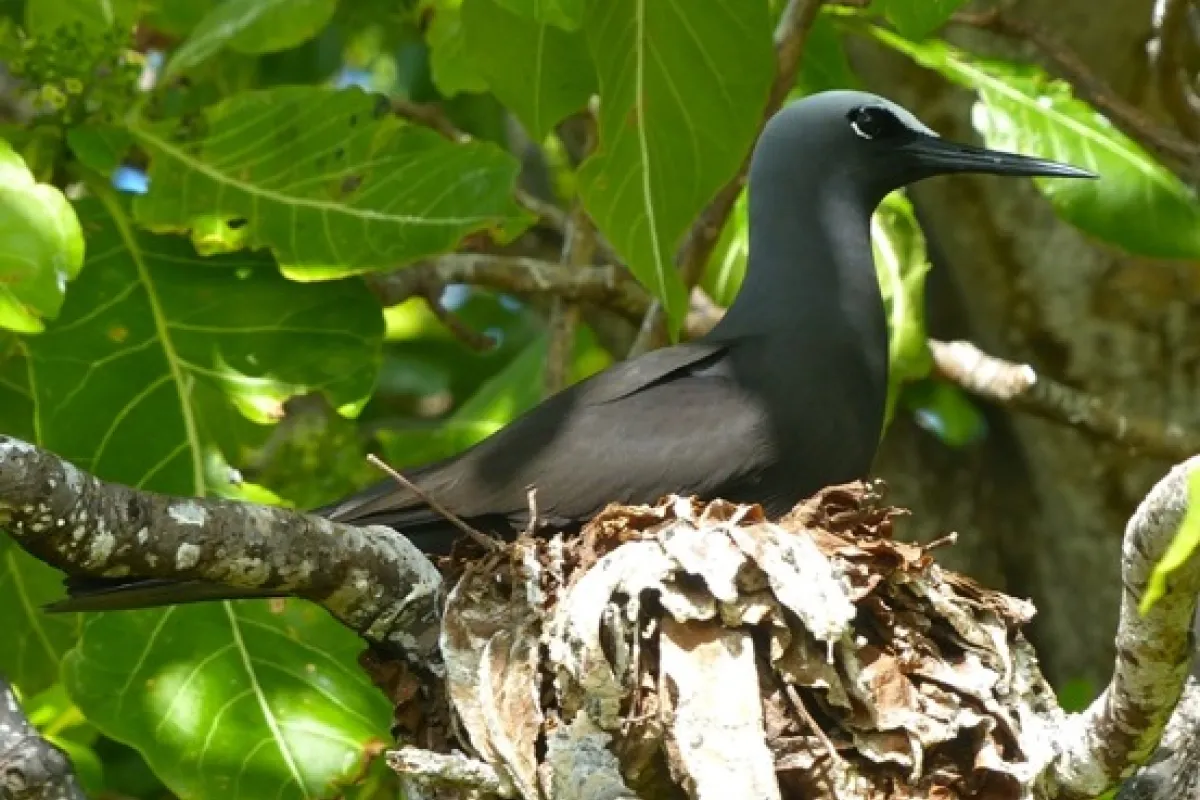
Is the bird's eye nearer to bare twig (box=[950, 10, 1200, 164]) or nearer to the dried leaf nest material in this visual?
bare twig (box=[950, 10, 1200, 164])

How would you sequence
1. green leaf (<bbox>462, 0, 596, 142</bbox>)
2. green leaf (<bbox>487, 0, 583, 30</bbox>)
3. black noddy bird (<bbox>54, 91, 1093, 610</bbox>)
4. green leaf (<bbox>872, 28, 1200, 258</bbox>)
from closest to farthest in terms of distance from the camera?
green leaf (<bbox>487, 0, 583, 30</bbox>), green leaf (<bbox>462, 0, 596, 142</bbox>), black noddy bird (<bbox>54, 91, 1093, 610</bbox>), green leaf (<bbox>872, 28, 1200, 258</bbox>)

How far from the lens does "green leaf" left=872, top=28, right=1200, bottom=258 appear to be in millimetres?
4668

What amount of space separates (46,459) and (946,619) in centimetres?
149

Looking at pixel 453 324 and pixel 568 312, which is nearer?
pixel 568 312

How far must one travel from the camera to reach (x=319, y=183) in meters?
4.68

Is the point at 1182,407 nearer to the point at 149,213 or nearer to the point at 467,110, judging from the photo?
the point at 467,110

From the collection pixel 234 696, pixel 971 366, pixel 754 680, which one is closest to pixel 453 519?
pixel 234 696

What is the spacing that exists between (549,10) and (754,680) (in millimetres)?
1157

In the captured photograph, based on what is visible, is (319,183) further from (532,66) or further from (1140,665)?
(1140,665)

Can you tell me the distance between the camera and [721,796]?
3.05 metres

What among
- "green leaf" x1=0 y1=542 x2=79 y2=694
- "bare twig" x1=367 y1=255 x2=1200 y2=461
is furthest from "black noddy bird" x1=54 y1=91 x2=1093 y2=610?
"green leaf" x1=0 y1=542 x2=79 y2=694

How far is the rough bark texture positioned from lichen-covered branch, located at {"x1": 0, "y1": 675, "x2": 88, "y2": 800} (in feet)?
11.5

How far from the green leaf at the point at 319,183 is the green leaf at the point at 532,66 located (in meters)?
0.31

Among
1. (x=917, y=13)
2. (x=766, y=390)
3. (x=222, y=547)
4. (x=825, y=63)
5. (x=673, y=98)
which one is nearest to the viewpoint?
(x=222, y=547)
